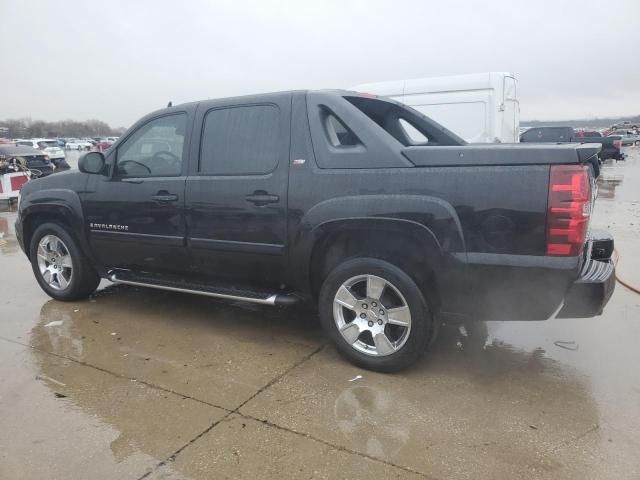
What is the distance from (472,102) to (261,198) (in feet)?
20.5

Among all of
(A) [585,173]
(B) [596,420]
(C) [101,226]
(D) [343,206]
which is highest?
(A) [585,173]

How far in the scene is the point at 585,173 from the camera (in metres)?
2.87

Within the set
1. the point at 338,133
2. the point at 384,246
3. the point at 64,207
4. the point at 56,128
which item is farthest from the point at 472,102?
the point at 56,128

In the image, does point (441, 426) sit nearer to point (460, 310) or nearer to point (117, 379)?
point (460, 310)

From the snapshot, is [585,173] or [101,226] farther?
[101,226]

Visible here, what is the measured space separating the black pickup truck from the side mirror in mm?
12

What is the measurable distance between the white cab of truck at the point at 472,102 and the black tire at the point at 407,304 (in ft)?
20.2

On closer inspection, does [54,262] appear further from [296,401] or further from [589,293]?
[589,293]

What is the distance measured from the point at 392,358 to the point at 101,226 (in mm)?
2861

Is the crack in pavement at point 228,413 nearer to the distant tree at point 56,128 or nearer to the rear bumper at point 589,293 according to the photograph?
the rear bumper at point 589,293

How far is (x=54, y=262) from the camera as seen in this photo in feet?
17.0

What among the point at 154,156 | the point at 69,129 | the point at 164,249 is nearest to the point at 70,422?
the point at 164,249

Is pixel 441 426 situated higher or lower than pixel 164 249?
lower

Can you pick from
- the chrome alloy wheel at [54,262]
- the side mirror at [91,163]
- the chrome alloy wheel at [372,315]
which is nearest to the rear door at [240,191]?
the chrome alloy wheel at [372,315]
